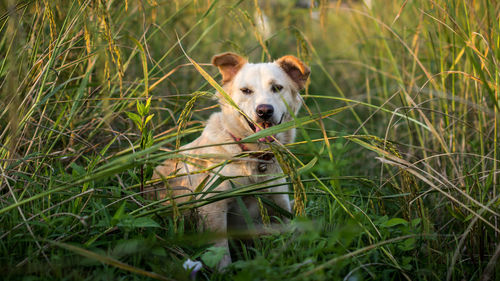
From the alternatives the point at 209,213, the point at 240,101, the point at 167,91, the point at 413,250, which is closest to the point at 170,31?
the point at 167,91

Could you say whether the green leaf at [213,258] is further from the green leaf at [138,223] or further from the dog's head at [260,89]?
the dog's head at [260,89]

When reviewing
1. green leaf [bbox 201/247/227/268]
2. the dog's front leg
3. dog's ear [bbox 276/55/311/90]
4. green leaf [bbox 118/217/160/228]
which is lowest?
the dog's front leg

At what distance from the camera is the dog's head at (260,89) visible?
8.79 ft

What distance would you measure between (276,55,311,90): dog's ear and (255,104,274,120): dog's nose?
0.50 m

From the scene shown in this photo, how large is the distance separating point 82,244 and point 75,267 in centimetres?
13

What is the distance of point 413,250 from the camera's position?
82.1 inches

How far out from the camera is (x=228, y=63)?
9.96 ft

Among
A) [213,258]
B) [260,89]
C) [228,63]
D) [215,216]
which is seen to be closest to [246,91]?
[260,89]

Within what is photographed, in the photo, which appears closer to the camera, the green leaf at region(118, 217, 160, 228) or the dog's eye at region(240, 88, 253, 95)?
the green leaf at region(118, 217, 160, 228)

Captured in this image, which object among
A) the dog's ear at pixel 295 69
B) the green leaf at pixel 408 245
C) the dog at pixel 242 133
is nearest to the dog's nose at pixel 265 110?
the dog at pixel 242 133

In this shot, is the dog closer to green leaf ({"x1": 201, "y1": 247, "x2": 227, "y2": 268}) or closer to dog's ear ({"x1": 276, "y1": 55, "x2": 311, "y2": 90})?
dog's ear ({"x1": 276, "y1": 55, "x2": 311, "y2": 90})

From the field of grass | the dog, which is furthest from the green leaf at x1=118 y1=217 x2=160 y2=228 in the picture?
the dog

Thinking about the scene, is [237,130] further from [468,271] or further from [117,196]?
[468,271]

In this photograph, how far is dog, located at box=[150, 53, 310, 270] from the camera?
Result: 2.52 meters
